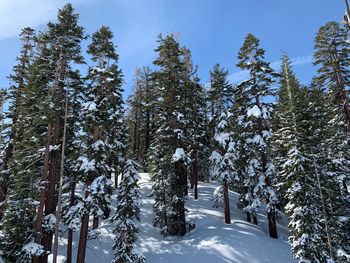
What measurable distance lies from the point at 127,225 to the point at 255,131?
1388cm

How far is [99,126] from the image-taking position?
20.1 meters

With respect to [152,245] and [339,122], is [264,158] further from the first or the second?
[152,245]

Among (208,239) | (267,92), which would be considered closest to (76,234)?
(208,239)

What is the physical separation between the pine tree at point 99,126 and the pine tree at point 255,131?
1184cm

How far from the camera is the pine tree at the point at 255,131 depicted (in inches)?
991

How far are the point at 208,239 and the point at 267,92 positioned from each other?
1345cm

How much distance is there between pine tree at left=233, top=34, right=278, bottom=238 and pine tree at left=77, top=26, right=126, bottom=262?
11.8 meters

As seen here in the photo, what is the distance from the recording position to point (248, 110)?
27.2m

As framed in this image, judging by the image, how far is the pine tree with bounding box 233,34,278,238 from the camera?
25.2 meters

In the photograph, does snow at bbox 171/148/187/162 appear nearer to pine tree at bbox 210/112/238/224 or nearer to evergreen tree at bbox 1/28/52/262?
pine tree at bbox 210/112/238/224

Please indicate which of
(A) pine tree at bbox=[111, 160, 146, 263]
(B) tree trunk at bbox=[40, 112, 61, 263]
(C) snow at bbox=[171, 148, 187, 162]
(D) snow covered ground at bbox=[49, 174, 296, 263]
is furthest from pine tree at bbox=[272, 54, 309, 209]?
(B) tree trunk at bbox=[40, 112, 61, 263]

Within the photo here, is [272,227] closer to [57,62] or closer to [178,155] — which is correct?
[178,155]

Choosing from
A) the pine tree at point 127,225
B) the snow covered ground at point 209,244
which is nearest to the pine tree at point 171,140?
the snow covered ground at point 209,244

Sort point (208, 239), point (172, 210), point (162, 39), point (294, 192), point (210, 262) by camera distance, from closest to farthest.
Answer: point (294, 192)
point (210, 262)
point (208, 239)
point (172, 210)
point (162, 39)
